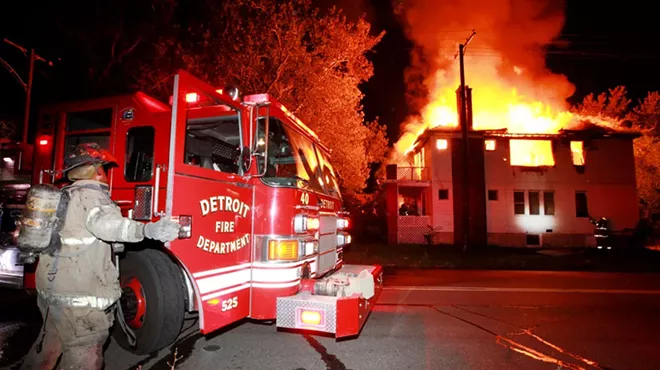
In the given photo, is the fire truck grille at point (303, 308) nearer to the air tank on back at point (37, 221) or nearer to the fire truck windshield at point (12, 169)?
the air tank on back at point (37, 221)

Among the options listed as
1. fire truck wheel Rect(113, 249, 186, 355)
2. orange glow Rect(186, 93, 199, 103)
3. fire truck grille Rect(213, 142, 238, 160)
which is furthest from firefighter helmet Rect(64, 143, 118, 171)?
fire truck grille Rect(213, 142, 238, 160)

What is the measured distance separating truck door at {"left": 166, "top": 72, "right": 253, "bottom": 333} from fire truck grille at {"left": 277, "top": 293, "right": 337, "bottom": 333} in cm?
42

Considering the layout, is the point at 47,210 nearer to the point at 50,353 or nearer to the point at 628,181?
the point at 50,353

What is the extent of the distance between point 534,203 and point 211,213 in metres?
23.0

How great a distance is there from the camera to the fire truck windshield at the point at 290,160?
12.9ft

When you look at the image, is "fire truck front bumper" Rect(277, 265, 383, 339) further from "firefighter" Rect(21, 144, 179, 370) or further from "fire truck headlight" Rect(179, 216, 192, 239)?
"firefighter" Rect(21, 144, 179, 370)

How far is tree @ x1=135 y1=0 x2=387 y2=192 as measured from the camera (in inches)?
498

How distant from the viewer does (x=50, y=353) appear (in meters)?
2.71

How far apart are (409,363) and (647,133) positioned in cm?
3226

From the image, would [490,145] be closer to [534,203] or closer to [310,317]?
[534,203]

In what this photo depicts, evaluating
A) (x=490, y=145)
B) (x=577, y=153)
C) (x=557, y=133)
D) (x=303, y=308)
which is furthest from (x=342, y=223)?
(x=577, y=153)

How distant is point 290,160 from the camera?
176 inches

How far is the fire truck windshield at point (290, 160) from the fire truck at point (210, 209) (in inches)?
0.5

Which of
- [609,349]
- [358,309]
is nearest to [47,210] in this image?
[358,309]
